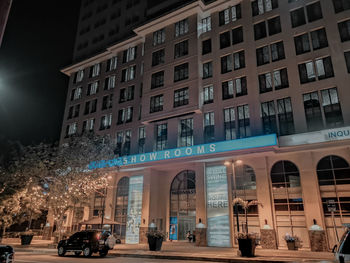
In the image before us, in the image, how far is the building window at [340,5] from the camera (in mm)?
25375

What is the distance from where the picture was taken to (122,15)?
46.6 meters

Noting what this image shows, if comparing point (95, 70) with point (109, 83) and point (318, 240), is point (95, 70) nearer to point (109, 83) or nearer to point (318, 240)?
point (109, 83)

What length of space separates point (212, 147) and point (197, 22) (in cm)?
1713

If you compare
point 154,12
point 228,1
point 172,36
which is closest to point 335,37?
point 228,1

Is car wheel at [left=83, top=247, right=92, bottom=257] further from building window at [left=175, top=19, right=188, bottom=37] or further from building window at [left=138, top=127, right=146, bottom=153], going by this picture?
building window at [left=175, top=19, right=188, bottom=37]

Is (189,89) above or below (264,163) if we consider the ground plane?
above

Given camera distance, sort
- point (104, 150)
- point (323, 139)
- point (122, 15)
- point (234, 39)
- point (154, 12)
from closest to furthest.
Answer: point (323, 139) < point (104, 150) < point (234, 39) < point (154, 12) < point (122, 15)

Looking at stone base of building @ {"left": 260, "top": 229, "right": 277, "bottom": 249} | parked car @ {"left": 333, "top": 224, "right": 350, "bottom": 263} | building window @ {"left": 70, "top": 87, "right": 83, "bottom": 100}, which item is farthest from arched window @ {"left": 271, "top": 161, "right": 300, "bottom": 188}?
building window @ {"left": 70, "top": 87, "right": 83, "bottom": 100}

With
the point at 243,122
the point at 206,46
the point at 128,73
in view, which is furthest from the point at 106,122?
the point at 243,122

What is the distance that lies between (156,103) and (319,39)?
1908 cm

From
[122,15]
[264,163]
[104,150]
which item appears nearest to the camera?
[264,163]

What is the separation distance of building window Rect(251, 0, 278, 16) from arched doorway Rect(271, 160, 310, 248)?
17084 mm

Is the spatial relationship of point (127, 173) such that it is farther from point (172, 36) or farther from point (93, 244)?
point (172, 36)

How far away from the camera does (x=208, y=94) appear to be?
31.4 meters
